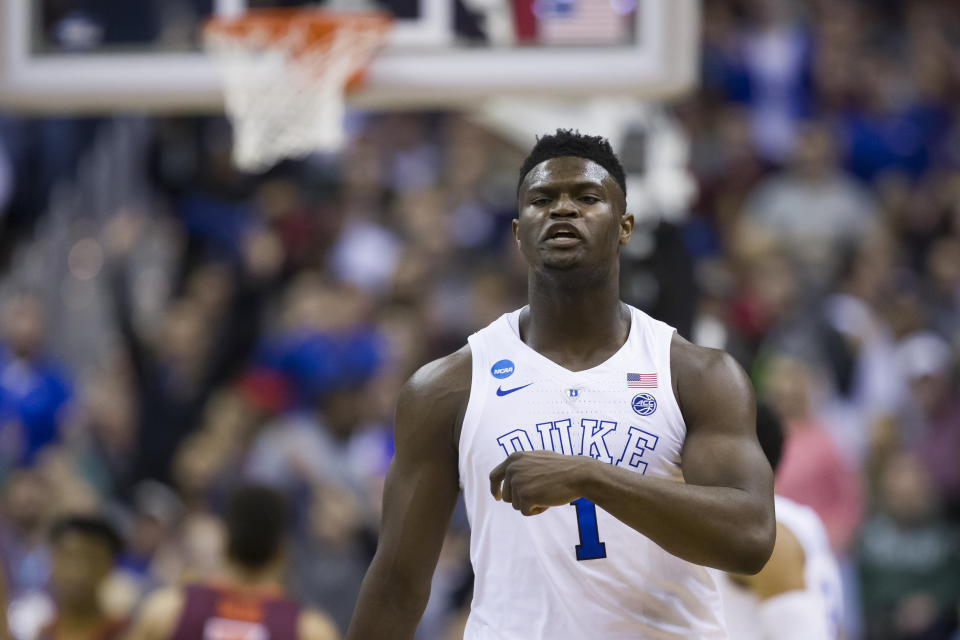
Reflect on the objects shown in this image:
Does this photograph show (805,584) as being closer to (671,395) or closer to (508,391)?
(671,395)

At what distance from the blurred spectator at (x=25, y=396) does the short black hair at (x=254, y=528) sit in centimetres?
512

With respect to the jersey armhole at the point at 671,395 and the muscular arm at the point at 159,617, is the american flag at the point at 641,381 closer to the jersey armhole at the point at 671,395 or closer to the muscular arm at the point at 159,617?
the jersey armhole at the point at 671,395

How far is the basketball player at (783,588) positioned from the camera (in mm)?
5031

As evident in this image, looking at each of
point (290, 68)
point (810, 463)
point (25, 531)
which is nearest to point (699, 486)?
point (290, 68)

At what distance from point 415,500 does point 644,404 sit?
0.75 meters

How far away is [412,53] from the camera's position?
25.8 ft

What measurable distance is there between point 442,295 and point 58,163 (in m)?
3.94

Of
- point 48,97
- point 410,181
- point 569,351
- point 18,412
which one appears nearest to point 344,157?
point 410,181

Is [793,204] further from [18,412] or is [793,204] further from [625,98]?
[18,412]

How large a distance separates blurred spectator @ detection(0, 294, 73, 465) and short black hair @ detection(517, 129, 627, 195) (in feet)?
23.7

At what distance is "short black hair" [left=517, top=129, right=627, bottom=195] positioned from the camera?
412cm

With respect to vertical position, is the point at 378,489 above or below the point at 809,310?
below

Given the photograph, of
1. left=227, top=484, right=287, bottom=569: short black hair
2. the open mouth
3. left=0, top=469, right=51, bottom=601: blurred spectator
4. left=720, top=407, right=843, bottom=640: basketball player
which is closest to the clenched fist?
the open mouth

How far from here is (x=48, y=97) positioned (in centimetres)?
813
